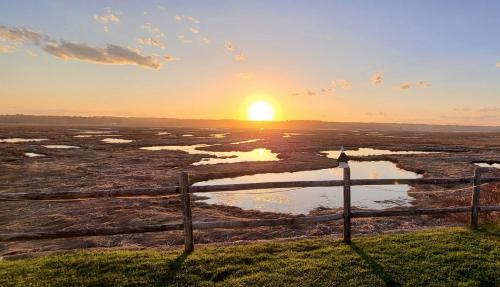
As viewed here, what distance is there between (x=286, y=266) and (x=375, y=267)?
1937 mm

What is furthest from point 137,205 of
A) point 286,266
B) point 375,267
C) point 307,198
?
point 375,267

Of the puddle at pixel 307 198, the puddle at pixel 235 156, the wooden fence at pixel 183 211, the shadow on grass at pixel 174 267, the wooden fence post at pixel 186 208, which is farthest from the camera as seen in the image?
the puddle at pixel 235 156

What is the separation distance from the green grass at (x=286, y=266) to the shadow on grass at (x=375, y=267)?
19 millimetres

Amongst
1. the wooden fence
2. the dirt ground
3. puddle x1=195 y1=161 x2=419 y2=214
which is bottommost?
puddle x1=195 y1=161 x2=419 y2=214

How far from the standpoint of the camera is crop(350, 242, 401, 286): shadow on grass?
6.84 m

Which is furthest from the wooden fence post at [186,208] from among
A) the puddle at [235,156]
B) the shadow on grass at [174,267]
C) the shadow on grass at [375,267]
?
the puddle at [235,156]

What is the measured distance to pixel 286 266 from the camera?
744 centimetres

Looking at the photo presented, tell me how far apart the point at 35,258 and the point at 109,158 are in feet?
98.4

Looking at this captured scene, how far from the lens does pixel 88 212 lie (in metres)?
15.6

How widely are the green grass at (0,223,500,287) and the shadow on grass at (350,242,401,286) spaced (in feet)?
0.06

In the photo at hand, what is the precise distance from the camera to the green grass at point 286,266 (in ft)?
22.5

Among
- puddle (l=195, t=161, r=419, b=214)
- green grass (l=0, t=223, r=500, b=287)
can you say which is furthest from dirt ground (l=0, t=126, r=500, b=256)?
green grass (l=0, t=223, r=500, b=287)

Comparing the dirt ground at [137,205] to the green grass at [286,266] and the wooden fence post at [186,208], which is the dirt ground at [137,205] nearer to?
the wooden fence post at [186,208]

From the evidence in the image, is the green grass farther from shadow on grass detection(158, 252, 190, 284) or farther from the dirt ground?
the dirt ground
